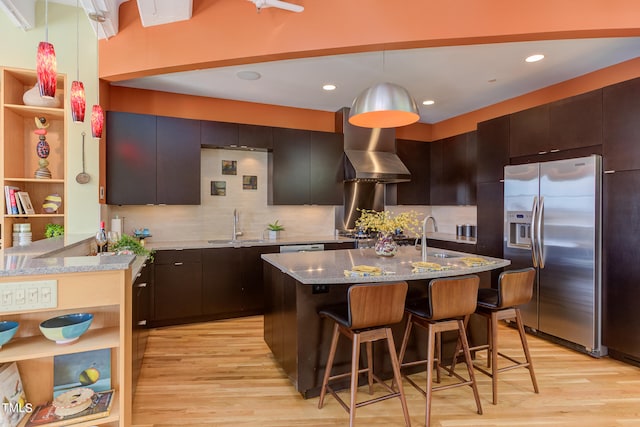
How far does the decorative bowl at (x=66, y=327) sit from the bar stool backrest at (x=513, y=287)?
250 cm

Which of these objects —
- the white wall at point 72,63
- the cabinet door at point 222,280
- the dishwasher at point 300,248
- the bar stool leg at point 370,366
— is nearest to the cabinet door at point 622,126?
the bar stool leg at point 370,366

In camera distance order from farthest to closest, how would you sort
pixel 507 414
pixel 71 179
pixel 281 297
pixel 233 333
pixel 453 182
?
pixel 453 182 < pixel 233 333 < pixel 71 179 < pixel 281 297 < pixel 507 414

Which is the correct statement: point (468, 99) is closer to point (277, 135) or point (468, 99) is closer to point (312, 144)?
point (312, 144)

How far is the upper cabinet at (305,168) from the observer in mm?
4883

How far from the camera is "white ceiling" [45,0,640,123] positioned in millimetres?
3312

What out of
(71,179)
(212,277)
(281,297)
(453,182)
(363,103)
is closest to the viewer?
(363,103)

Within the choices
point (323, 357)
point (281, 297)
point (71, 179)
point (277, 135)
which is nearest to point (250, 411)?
point (323, 357)

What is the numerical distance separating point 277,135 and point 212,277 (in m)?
2.04

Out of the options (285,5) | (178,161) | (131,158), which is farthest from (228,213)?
(285,5)

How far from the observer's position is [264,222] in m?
5.13

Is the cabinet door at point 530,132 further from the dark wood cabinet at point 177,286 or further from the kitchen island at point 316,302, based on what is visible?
the dark wood cabinet at point 177,286

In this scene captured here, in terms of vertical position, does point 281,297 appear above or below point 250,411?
above

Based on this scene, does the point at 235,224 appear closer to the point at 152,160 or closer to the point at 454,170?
the point at 152,160

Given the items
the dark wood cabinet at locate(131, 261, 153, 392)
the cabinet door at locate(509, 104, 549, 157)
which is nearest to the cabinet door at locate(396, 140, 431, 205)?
the cabinet door at locate(509, 104, 549, 157)
